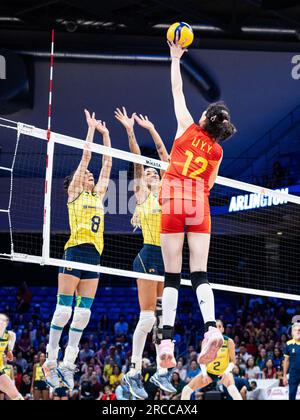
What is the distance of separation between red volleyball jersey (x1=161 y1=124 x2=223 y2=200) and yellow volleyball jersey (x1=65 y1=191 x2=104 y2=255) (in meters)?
3.12

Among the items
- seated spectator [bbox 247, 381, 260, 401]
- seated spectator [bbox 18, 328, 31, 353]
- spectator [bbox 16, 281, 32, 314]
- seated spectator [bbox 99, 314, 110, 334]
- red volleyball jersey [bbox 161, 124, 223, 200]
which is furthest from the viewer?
spectator [bbox 16, 281, 32, 314]

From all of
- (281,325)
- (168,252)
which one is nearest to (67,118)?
(281,325)

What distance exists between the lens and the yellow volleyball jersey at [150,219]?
12.3 metres

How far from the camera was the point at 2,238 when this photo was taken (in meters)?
33.6

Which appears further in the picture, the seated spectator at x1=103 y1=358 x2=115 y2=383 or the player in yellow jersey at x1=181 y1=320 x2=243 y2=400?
the seated spectator at x1=103 y1=358 x2=115 y2=383

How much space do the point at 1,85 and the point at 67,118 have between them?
102 inches

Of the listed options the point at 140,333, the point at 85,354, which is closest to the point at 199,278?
the point at 140,333

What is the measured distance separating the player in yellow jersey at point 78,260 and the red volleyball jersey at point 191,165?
2.79 m

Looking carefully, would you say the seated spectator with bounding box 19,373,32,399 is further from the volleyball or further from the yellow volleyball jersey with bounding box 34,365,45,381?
the volleyball

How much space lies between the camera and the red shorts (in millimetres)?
8992

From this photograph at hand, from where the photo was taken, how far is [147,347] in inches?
1068

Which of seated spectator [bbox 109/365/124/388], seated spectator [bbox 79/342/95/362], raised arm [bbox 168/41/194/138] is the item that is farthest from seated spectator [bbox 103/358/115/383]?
raised arm [bbox 168/41/194/138]

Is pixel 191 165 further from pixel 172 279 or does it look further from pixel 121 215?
pixel 121 215
